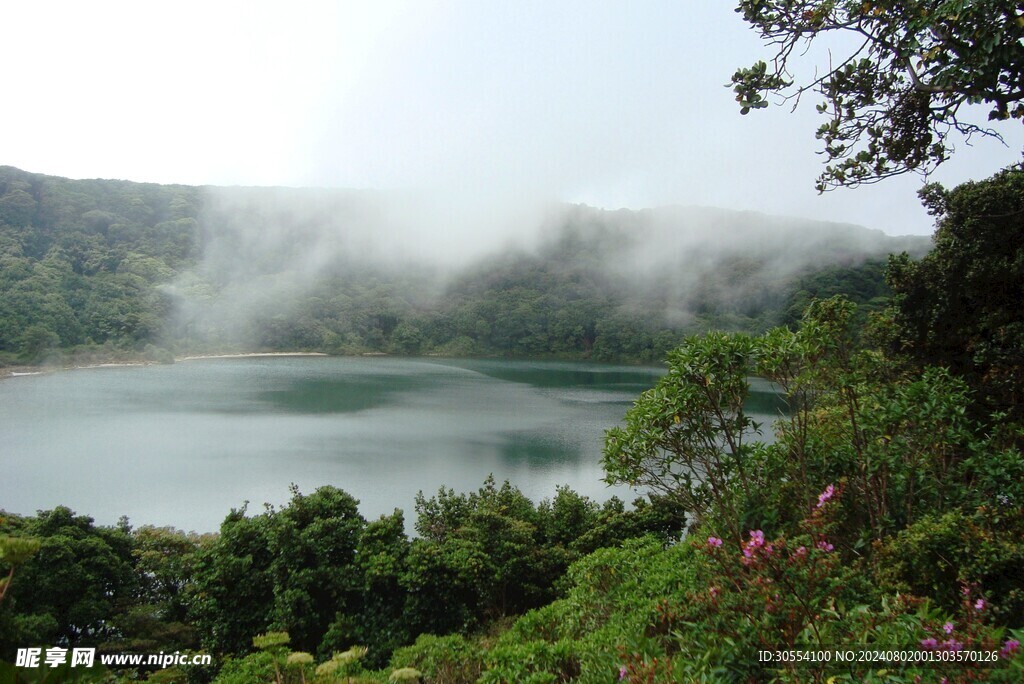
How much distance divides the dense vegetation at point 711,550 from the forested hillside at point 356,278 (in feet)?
103

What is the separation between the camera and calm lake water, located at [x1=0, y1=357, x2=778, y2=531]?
16375mm

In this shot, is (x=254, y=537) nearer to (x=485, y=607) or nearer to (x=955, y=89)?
(x=485, y=607)

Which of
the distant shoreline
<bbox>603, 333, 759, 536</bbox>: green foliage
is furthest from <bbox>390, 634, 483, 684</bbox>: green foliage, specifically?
the distant shoreline

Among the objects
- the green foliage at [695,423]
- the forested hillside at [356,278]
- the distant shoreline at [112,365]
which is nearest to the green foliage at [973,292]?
the green foliage at [695,423]

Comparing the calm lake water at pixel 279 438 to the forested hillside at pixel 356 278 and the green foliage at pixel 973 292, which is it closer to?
the green foliage at pixel 973 292

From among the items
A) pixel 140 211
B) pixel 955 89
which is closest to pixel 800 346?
pixel 955 89

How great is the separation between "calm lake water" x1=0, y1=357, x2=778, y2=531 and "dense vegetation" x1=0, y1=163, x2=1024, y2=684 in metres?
3.16

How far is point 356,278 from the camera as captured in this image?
85625mm

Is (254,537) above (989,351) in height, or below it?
below

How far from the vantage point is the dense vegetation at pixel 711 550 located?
89.0 inches

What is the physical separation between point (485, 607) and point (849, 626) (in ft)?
21.5

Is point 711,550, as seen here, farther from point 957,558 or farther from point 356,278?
point 356,278

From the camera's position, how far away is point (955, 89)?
3.11 meters

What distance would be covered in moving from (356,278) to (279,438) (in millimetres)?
65140
